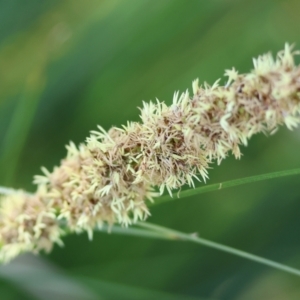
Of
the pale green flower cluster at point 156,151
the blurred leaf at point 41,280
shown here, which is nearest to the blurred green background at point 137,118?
the blurred leaf at point 41,280

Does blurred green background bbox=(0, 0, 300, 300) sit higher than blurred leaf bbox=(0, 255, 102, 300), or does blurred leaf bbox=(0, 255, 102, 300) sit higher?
blurred green background bbox=(0, 0, 300, 300)

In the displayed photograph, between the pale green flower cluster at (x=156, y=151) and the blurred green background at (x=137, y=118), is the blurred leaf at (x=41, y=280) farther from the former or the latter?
the pale green flower cluster at (x=156, y=151)

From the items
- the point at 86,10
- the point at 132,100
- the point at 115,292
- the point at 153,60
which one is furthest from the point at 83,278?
the point at 86,10

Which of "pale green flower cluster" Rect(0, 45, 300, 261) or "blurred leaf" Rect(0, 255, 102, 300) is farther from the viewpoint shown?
"blurred leaf" Rect(0, 255, 102, 300)

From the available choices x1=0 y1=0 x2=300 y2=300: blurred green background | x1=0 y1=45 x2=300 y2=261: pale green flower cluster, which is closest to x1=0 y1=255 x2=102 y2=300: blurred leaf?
x1=0 y1=0 x2=300 y2=300: blurred green background

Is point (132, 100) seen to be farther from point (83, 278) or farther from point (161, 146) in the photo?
point (161, 146)

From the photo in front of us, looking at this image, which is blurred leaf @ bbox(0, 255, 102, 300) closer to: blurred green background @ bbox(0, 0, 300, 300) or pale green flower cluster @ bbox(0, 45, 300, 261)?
blurred green background @ bbox(0, 0, 300, 300)
